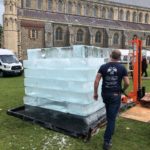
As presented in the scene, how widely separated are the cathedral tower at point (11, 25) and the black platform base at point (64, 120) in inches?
1767

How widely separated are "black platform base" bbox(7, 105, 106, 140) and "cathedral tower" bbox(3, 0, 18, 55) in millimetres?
44890

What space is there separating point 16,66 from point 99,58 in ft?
57.5

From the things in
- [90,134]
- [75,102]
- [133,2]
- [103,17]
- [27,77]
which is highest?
[133,2]

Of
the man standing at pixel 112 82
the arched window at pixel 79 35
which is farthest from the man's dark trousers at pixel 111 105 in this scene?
the arched window at pixel 79 35

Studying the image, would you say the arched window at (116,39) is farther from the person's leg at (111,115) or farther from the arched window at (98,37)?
the person's leg at (111,115)

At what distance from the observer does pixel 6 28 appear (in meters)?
52.9

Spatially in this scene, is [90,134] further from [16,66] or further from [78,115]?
[16,66]

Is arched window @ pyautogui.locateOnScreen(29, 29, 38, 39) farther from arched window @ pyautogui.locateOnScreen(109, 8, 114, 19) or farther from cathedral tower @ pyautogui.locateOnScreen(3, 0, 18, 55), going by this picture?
arched window @ pyautogui.locateOnScreen(109, 8, 114, 19)

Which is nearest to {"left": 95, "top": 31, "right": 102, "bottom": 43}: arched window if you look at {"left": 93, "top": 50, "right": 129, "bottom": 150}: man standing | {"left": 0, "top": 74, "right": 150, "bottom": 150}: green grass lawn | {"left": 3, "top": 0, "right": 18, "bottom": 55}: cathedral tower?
{"left": 3, "top": 0, "right": 18, "bottom": 55}: cathedral tower

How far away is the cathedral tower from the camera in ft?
172

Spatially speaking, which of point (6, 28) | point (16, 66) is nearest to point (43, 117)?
point (16, 66)

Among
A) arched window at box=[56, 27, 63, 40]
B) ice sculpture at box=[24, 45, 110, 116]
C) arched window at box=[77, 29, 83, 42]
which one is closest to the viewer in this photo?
ice sculpture at box=[24, 45, 110, 116]

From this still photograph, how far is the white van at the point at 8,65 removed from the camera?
957 inches

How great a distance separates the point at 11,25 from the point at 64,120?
47083 mm
